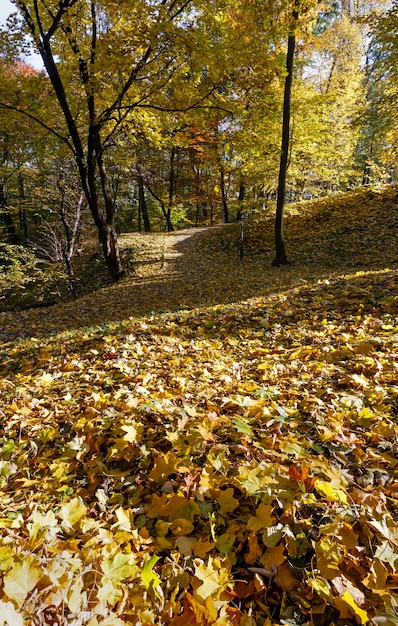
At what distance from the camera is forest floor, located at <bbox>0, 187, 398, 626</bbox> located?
1369mm

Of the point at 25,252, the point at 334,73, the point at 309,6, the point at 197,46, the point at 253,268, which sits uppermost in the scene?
the point at 334,73

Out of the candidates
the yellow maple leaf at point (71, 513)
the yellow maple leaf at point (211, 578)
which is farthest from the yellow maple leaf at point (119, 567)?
the yellow maple leaf at point (71, 513)

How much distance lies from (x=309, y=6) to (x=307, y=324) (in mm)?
8956

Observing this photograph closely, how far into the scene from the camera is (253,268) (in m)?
12.7

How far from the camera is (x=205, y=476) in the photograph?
1992 mm

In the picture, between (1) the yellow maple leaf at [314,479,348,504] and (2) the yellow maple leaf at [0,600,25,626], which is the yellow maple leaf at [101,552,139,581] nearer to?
(2) the yellow maple leaf at [0,600,25,626]

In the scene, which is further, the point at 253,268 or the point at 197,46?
the point at 253,268

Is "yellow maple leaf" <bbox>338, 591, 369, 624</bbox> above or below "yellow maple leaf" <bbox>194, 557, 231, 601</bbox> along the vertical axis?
above

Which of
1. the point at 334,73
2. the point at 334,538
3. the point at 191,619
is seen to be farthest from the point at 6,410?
the point at 334,73

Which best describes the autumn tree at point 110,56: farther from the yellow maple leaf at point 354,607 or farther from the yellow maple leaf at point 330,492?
the yellow maple leaf at point 354,607

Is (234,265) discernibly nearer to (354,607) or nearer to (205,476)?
(205,476)

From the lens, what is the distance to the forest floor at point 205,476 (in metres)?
1.37

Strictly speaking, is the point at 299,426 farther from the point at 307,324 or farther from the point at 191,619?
the point at 307,324

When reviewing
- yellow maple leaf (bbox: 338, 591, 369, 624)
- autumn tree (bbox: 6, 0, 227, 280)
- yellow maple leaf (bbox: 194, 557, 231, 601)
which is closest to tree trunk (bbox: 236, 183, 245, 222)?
autumn tree (bbox: 6, 0, 227, 280)
